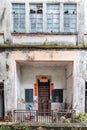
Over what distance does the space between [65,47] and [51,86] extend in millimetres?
3950

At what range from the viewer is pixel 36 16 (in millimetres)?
16438

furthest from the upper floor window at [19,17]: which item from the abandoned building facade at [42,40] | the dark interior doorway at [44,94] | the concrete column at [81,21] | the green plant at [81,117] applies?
the green plant at [81,117]

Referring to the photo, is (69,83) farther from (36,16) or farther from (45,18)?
(36,16)

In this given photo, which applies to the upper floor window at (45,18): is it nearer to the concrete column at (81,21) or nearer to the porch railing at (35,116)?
the concrete column at (81,21)

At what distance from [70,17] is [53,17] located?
0.94 m

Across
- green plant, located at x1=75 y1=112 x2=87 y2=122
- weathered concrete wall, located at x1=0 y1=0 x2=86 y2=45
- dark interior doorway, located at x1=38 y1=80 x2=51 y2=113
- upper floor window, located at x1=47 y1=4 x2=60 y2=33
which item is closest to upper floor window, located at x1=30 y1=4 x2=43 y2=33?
upper floor window, located at x1=47 y1=4 x2=60 y2=33

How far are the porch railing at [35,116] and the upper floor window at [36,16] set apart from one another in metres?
4.63

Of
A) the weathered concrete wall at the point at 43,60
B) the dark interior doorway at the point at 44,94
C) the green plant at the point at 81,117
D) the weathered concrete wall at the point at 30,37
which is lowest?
the green plant at the point at 81,117

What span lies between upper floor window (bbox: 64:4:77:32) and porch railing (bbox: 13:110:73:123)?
4.59 meters

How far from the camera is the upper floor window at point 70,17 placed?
53.6 ft

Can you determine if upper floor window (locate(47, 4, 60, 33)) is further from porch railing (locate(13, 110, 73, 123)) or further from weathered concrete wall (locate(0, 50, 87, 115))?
porch railing (locate(13, 110, 73, 123))

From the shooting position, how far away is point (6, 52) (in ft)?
51.8

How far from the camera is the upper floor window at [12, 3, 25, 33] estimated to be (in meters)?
16.3

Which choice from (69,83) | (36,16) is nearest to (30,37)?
(36,16)
